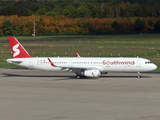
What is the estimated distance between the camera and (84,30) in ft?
642

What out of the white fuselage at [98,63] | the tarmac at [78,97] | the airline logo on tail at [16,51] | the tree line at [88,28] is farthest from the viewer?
the tree line at [88,28]

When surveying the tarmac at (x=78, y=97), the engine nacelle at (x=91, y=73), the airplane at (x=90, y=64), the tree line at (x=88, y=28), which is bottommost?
the tarmac at (x=78, y=97)

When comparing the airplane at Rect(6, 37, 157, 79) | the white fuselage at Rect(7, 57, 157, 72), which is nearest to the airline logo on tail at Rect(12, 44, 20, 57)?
the airplane at Rect(6, 37, 157, 79)

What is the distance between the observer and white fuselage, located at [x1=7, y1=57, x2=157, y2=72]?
65.8 meters

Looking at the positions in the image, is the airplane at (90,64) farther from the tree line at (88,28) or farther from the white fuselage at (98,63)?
the tree line at (88,28)

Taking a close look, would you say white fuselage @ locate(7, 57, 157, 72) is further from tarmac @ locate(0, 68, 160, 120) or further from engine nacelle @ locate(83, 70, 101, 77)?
tarmac @ locate(0, 68, 160, 120)

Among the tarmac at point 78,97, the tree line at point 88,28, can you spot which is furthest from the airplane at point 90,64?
the tree line at point 88,28

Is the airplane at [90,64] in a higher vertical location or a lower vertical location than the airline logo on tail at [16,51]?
lower

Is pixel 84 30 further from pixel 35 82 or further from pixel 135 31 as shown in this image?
pixel 35 82

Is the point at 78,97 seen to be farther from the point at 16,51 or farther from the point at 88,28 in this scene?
the point at 88,28

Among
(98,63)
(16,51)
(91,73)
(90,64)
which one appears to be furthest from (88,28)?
(91,73)

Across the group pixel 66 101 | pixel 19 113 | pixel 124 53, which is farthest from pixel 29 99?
pixel 124 53

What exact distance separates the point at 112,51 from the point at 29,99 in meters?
73.6

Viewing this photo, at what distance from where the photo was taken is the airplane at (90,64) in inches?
2584
